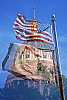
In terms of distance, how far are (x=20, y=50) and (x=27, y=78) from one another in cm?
769

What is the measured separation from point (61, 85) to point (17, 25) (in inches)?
503

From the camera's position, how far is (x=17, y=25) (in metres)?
53.7

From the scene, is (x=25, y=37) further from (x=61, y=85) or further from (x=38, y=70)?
(x=61, y=85)

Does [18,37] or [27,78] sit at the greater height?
[18,37]

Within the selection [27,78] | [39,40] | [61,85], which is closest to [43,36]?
[39,40]

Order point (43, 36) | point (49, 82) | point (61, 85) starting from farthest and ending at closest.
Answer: point (49, 82) → point (43, 36) → point (61, 85)

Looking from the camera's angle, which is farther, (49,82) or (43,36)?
(49,82)

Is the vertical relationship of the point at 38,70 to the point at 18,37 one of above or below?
below

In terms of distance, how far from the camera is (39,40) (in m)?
53.8

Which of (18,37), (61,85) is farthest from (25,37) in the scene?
(61,85)

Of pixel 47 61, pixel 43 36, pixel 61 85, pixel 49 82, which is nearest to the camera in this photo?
pixel 61 85

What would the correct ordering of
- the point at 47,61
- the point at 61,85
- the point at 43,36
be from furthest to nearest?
the point at 47,61
the point at 43,36
the point at 61,85

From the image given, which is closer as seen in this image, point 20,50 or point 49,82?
point 49,82

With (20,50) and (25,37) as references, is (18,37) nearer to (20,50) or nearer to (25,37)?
(25,37)
